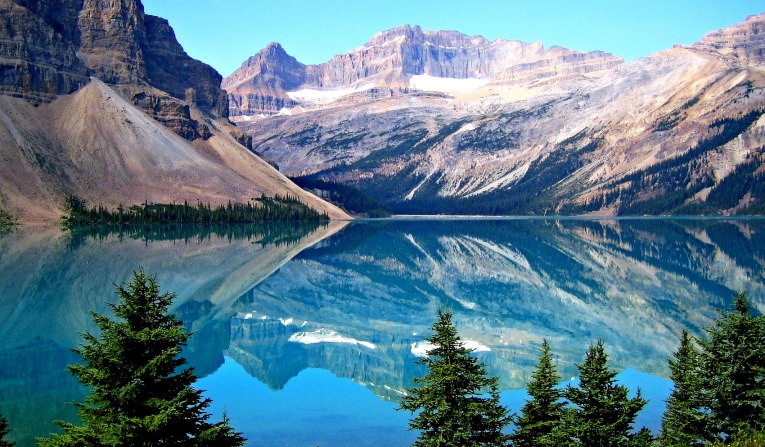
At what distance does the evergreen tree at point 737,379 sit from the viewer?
16.5m

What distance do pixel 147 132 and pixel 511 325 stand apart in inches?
6394

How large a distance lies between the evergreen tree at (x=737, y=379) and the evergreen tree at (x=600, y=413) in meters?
2.77

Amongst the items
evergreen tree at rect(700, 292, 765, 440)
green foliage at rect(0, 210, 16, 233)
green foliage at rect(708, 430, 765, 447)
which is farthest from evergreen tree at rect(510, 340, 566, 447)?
green foliage at rect(0, 210, 16, 233)

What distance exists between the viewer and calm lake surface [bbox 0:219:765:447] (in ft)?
90.6

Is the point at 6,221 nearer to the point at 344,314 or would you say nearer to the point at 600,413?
the point at 344,314

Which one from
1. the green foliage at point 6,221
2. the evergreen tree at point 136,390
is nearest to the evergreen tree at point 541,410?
the evergreen tree at point 136,390

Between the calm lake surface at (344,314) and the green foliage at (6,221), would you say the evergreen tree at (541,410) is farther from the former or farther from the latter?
the green foliage at (6,221)

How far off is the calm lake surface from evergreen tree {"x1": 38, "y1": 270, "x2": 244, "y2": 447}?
1093cm

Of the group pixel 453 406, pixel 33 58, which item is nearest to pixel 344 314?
pixel 453 406

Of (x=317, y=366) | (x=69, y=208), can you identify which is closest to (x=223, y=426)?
(x=317, y=366)

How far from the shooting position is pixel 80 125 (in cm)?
17012

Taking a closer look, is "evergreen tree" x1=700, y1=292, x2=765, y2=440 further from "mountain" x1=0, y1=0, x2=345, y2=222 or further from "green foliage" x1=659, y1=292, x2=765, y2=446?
"mountain" x1=0, y1=0, x2=345, y2=222

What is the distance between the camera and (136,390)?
12.8m

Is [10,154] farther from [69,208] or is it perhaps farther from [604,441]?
[604,441]
